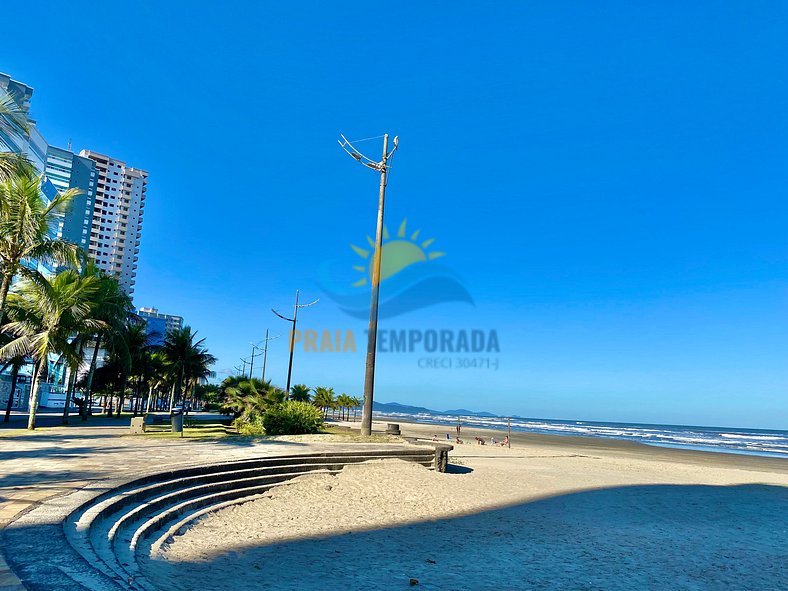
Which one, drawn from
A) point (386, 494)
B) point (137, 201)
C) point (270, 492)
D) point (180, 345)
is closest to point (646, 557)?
point (386, 494)

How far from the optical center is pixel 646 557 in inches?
309

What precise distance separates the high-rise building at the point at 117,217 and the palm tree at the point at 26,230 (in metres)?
139

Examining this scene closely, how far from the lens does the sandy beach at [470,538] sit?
251 inches

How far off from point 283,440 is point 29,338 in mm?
12452

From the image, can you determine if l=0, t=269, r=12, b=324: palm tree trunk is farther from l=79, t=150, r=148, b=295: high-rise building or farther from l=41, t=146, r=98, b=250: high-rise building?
l=79, t=150, r=148, b=295: high-rise building

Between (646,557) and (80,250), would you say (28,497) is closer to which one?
(646,557)

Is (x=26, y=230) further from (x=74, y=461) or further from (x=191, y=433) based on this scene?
(x=191, y=433)

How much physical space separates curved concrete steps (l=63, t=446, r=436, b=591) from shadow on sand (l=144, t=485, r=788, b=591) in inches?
22.4

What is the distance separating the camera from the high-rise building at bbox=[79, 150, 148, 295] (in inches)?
5571

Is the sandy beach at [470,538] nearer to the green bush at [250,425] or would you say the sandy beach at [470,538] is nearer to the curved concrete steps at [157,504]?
the curved concrete steps at [157,504]

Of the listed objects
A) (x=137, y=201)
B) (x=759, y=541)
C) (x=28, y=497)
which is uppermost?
(x=137, y=201)

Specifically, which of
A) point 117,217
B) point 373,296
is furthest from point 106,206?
point 373,296

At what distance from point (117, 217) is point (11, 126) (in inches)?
5978

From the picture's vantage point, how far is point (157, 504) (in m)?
7.88
